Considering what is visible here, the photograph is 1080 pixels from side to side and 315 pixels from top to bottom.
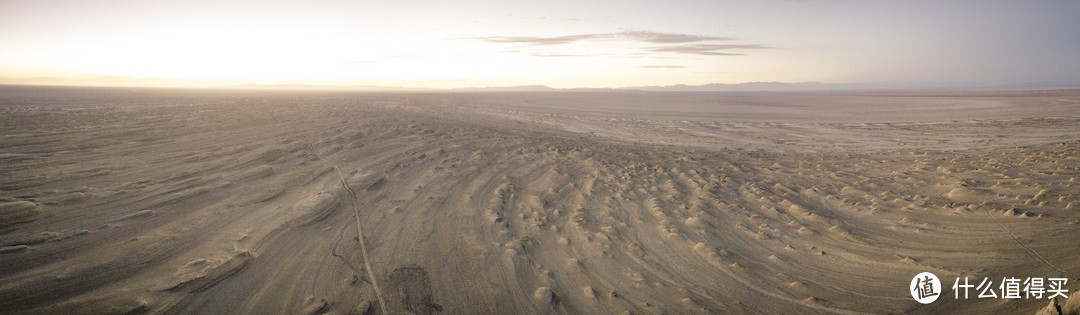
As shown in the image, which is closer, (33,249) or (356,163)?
(33,249)

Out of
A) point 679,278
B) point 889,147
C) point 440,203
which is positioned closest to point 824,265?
point 679,278

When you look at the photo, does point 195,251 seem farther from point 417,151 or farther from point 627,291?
point 417,151

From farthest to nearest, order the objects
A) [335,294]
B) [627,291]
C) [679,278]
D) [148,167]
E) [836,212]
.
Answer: [148,167], [836,212], [679,278], [627,291], [335,294]

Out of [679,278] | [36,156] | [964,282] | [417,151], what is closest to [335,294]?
[679,278]

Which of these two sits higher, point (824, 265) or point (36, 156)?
point (36, 156)

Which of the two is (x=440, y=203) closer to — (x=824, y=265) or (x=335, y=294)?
(x=335, y=294)

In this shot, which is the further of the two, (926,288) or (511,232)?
(511,232)

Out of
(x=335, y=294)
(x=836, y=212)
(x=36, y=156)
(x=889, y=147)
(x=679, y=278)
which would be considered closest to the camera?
(x=335, y=294)
